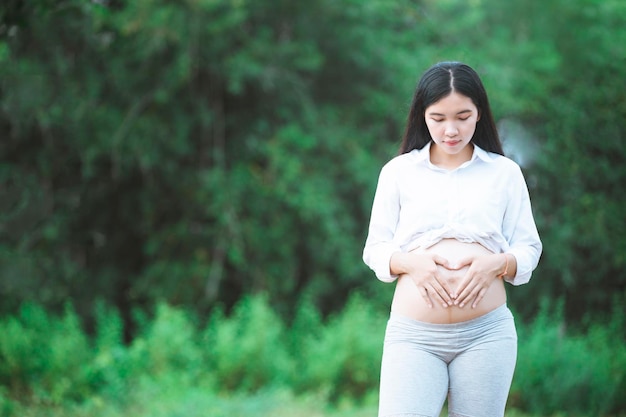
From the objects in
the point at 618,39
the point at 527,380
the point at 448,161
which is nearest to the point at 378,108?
the point at 618,39

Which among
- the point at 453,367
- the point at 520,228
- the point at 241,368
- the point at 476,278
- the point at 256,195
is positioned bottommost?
the point at 241,368

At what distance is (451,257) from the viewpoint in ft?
7.54

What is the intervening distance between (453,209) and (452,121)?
27cm

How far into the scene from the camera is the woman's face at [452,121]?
2291mm

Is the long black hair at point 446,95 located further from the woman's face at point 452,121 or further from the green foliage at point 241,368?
the green foliage at point 241,368

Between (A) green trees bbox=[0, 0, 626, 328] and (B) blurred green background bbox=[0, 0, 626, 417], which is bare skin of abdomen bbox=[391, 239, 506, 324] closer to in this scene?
(B) blurred green background bbox=[0, 0, 626, 417]

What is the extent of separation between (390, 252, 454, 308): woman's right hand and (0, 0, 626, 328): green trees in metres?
4.60

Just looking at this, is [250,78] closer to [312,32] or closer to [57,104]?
[312,32]

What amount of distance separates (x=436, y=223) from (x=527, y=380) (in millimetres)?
4053

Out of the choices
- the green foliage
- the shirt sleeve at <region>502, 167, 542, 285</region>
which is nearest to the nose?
the shirt sleeve at <region>502, 167, 542, 285</region>

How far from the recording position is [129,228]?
8.35m

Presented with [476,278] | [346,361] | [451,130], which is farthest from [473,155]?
[346,361]

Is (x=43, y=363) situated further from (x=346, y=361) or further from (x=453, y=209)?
(x=453, y=209)

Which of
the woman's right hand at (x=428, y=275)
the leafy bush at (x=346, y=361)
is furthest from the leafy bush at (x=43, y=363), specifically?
the woman's right hand at (x=428, y=275)
